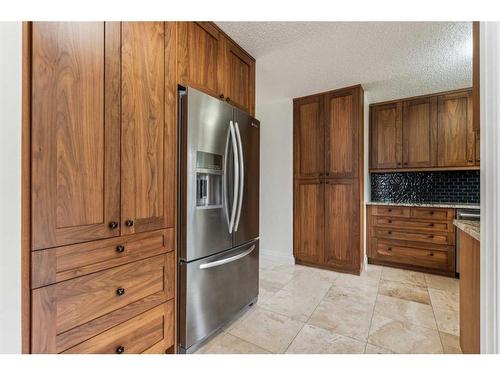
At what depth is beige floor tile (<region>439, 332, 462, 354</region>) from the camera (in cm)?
156

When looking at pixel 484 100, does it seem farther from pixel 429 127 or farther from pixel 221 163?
pixel 429 127

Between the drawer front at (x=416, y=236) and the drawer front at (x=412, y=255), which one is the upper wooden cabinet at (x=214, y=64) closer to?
the drawer front at (x=416, y=236)

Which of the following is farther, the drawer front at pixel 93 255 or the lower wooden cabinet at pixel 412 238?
the lower wooden cabinet at pixel 412 238

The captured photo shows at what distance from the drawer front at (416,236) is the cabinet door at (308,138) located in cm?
120

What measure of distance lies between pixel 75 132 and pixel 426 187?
166 inches

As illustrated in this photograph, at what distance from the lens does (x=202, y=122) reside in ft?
5.16

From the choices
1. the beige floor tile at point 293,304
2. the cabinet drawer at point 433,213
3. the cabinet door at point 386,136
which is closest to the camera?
the beige floor tile at point 293,304

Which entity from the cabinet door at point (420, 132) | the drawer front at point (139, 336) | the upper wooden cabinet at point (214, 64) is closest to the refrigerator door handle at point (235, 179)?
the upper wooden cabinet at point (214, 64)

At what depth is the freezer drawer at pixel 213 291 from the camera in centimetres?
150

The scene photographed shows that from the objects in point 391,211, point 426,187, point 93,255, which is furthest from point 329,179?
point 93,255

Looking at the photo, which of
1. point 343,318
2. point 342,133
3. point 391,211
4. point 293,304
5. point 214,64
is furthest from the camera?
point 391,211

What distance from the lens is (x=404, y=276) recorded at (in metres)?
2.95

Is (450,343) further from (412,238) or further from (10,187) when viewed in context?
(10,187)

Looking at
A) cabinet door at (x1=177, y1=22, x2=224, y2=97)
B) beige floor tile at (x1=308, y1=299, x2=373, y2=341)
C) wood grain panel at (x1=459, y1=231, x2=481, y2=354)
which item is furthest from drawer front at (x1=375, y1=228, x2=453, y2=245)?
cabinet door at (x1=177, y1=22, x2=224, y2=97)
